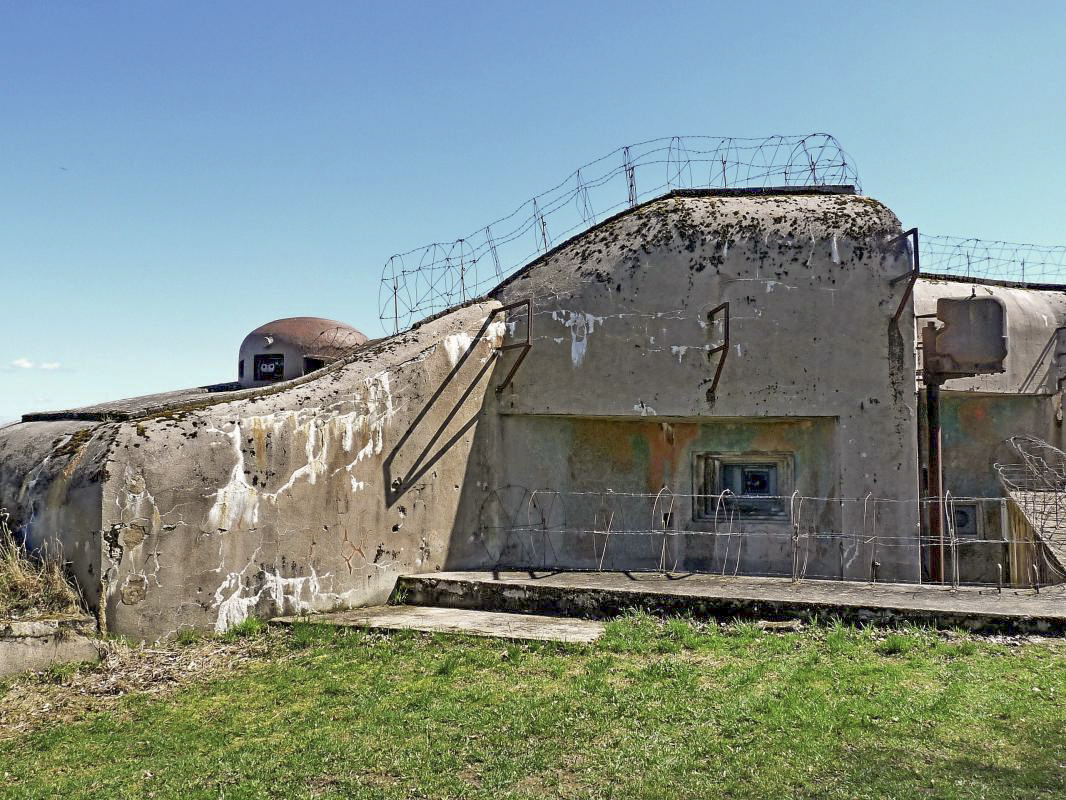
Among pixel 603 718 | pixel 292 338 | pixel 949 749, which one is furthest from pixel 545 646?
pixel 292 338

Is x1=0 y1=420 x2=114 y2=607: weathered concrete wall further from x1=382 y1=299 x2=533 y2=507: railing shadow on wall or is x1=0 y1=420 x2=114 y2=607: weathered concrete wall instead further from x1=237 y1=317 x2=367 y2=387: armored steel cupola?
x1=237 y1=317 x2=367 y2=387: armored steel cupola

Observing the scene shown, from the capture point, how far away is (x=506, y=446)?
11945 millimetres

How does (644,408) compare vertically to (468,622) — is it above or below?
above

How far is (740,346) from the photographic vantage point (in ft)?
38.6

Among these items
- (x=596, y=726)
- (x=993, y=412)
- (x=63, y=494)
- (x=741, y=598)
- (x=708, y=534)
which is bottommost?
(x=596, y=726)

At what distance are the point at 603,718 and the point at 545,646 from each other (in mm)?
1960

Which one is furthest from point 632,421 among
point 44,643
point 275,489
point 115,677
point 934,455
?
point 44,643

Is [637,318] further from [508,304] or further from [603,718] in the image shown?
[603,718]

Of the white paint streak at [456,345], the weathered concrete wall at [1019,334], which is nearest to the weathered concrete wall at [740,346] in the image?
the white paint streak at [456,345]

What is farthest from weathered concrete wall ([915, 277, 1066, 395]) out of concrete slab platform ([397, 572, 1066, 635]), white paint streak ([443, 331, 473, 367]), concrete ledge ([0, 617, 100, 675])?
concrete ledge ([0, 617, 100, 675])

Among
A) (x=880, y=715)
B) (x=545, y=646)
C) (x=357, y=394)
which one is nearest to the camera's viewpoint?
(x=880, y=715)

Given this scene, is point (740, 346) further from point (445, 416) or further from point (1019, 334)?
point (1019, 334)

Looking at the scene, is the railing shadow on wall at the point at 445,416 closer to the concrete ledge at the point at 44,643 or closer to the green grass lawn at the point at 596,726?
the green grass lawn at the point at 596,726

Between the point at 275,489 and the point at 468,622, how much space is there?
2.47 metres
